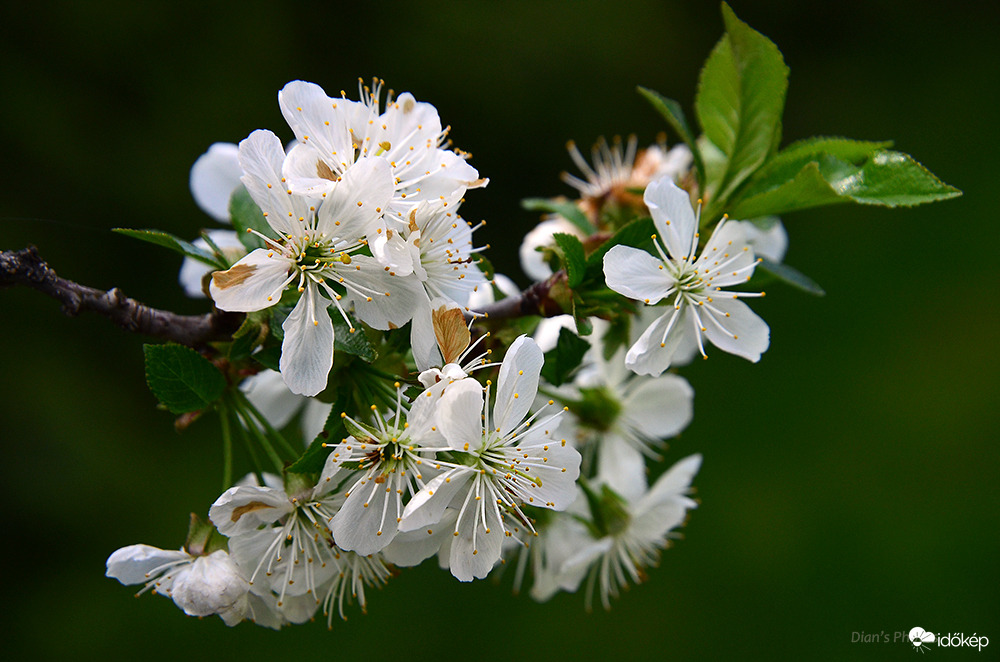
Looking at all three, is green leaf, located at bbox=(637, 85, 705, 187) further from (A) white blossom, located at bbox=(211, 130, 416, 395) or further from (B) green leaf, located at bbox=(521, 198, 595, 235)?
(A) white blossom, located at bbox=(211, 130, 416, 395)

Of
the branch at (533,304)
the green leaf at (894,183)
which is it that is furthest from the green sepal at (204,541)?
the green leaf at (894,183)

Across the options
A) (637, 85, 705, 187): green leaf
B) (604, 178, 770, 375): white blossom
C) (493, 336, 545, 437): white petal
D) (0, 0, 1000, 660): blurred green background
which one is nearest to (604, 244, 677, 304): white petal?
(604, 178, 770, 375): white blossom

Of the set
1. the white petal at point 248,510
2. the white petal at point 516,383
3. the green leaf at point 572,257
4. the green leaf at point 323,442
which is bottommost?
the white petal at point 248,510

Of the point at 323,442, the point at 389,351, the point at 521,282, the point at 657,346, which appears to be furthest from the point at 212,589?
the point at 521,282

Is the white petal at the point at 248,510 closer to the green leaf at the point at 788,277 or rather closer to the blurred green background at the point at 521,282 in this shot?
the green leaf at the point at 788,277

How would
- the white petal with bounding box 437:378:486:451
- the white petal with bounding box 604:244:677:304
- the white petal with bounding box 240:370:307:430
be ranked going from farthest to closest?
the white petal with bounding box 240:370:307:430 < the white petal with bounding box 604:244:677:304 < the white petal with bounding box 437:378:486:451

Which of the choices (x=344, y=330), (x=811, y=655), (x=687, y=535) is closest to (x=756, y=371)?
(x=687, y=535)
